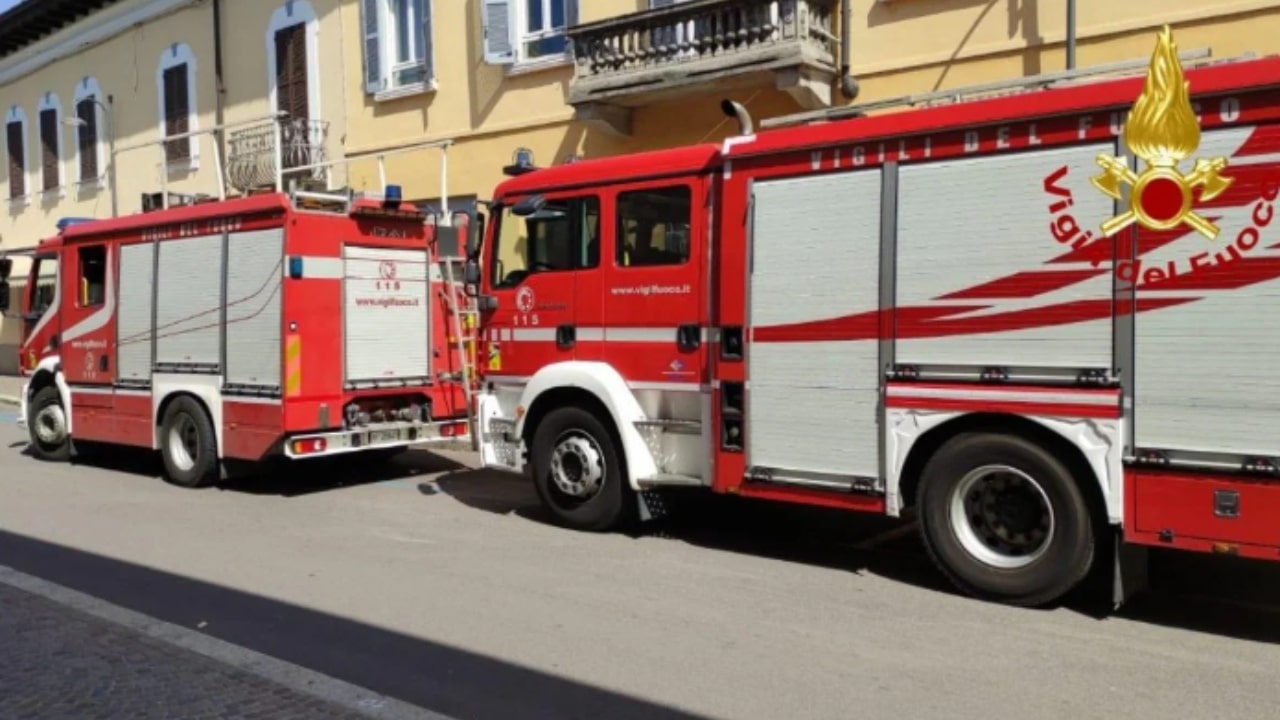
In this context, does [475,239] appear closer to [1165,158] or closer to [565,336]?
[565,336]

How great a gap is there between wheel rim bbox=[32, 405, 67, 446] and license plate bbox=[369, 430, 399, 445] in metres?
4.73

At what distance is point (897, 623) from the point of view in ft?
19.5

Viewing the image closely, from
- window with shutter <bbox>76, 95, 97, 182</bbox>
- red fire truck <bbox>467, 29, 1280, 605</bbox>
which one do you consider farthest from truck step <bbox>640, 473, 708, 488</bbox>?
window with shutter <bbox>76, 95, 97, 182</bbox>

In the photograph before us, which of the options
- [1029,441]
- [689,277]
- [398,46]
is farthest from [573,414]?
[398,46]

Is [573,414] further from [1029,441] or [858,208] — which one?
[1029,441]

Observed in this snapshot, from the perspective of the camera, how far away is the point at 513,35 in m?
15.6

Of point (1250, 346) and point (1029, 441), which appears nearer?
point (1250, 346)

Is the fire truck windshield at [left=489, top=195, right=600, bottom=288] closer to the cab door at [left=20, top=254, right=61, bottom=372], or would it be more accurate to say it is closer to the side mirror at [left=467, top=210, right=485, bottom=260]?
the side mirror at [left=467, top=210, right=485, bottom=260]

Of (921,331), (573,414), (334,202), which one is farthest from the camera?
(334,202)

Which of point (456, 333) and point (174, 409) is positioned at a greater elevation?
point (456, 333)

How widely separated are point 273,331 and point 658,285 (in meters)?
4.10

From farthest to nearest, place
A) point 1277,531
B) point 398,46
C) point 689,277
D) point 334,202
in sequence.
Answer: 1. point 398,46
2. point 334,202
3. point 689,277
4. point 1277,531

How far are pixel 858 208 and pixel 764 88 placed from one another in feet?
21.5

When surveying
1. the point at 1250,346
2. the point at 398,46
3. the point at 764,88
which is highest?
the point at 398,46
